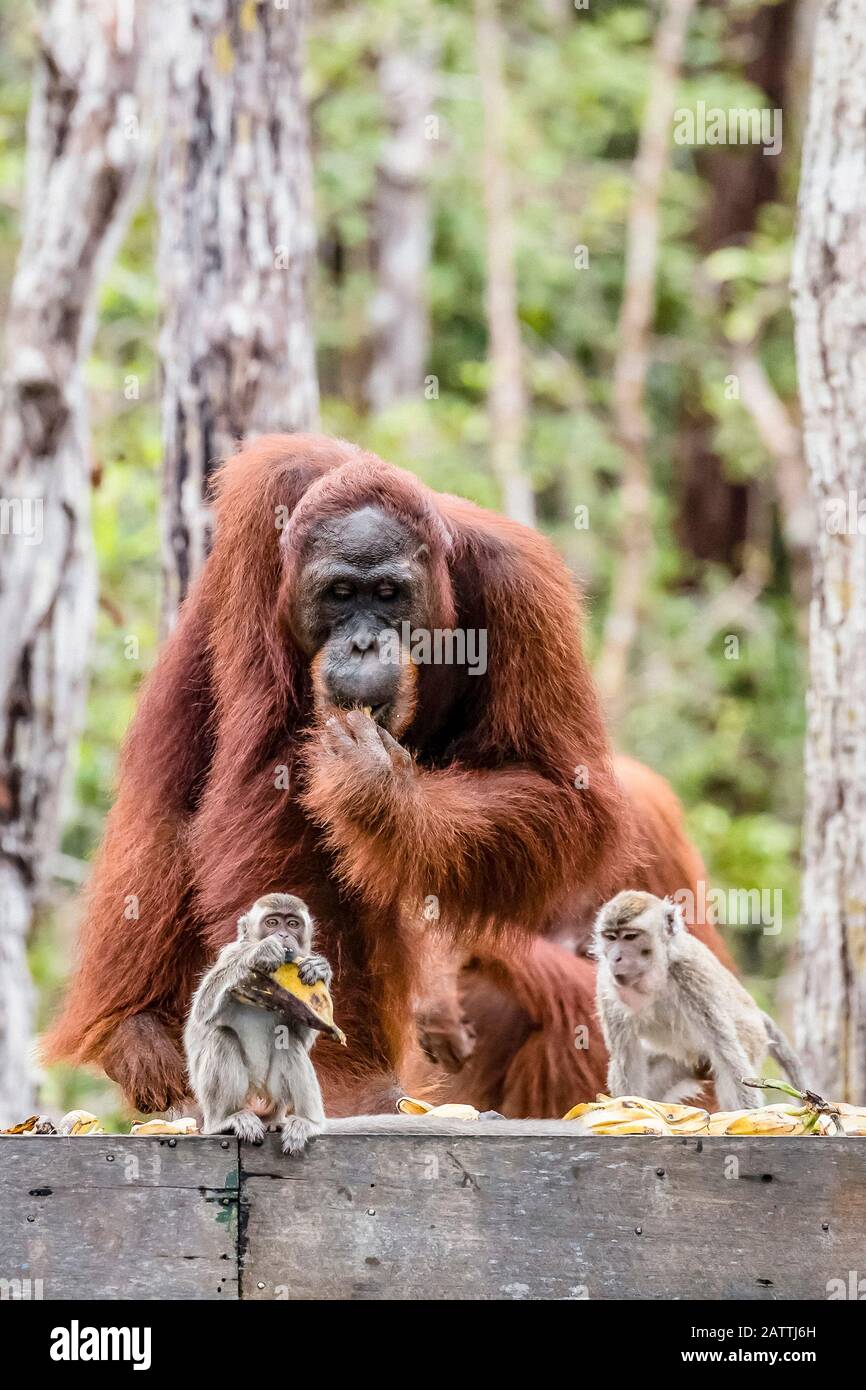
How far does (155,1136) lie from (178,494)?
2.96 metres

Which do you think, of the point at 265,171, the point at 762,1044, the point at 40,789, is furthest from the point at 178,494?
the point at 762,1044

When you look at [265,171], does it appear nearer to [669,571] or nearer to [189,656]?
[189,656]

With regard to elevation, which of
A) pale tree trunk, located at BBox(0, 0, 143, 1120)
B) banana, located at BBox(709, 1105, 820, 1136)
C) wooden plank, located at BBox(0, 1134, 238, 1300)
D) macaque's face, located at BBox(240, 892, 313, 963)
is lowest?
wooden plank, located at BBox(0, 1134, 238, 1300)

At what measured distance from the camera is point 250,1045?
119 inches

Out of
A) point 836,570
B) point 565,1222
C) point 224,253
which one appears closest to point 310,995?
point 565,1222

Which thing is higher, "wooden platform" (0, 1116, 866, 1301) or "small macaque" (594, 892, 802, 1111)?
"small macaque" (594, 892, 802, 1111)

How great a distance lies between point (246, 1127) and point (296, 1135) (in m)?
0.08

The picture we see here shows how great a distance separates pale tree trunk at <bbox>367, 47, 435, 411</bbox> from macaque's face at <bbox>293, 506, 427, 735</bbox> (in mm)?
9876

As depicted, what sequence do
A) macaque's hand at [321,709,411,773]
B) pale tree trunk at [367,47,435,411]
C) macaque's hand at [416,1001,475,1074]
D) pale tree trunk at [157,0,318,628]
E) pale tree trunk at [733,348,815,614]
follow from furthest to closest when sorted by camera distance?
pale tree trunk at [367,47,435,411] < pale tree trunk at [733,348,815,614] < pale tree trunk at [157,0,318,628] < macaque's hand at [416,1001,475,1074] < macaque's hand at [321,709,411,773]

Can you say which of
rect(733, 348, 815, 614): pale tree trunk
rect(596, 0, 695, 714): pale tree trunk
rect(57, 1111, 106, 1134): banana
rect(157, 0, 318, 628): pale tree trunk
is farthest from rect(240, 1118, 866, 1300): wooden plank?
rect(733, 348, 815, 614): pale tree trunk

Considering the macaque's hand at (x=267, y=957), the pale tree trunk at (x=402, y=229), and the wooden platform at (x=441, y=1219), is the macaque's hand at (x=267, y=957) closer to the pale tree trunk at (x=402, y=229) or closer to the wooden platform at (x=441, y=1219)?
the wooden platform at (x=441, y=1219)

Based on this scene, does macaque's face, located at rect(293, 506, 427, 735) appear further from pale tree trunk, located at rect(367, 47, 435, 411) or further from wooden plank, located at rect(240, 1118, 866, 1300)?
pale tree trunk, located at rect(367, 47, 435, 411)

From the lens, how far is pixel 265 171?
552cm

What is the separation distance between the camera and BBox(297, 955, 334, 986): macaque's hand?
298 cm
